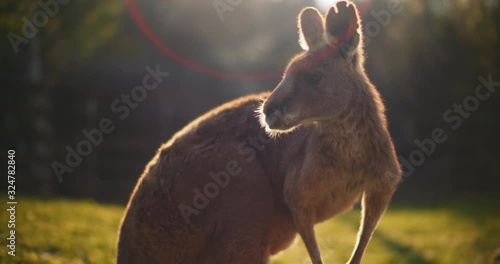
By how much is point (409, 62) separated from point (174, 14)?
10861 millimetres

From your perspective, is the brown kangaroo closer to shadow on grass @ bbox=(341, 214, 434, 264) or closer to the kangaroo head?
the kangaroo head

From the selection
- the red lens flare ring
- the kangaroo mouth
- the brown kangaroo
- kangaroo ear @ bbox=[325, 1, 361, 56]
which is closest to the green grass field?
the brown kangaroo

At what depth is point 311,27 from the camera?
4.35 m

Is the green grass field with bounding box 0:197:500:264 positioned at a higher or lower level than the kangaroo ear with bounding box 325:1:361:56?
lower

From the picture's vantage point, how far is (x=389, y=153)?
13.2 ft

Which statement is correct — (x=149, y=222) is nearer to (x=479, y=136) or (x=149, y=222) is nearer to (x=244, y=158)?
(x=244, y=158)

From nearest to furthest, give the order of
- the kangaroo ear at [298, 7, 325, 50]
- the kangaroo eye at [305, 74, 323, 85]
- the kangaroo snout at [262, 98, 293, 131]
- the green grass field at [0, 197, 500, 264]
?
the kangaroo snout at [262, 98, 293, 131], the kangaroo eye at [305, 74, 323, 85], the kangaroo ear at [298, 7, 325, 50], the green grass field at [0, 197, 500, 264]

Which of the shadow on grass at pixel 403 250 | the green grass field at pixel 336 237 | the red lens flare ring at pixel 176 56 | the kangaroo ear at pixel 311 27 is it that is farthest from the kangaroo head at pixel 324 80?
the red lens flare ring at pixel 176 56

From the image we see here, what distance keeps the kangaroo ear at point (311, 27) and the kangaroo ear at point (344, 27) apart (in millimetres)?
216

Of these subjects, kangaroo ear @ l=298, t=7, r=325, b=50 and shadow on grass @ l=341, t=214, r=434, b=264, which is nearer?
kangaroo ear @ l=298, t=7, r=325, b=50

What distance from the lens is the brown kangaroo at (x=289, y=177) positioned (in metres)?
3.93

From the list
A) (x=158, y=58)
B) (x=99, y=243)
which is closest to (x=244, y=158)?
(x=99, y=243)

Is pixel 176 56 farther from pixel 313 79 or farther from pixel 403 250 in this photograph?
pixel 313 79

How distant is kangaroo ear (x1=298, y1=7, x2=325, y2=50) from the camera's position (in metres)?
4.29
